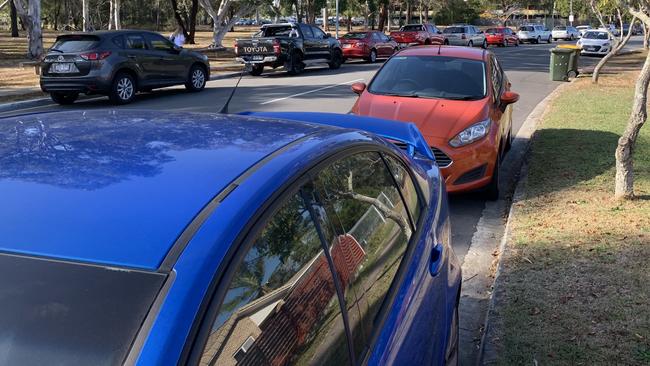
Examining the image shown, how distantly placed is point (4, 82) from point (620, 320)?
730 inches

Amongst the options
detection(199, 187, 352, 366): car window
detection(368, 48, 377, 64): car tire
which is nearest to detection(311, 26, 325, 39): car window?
→ detection(368, 48, 377, 64): car tire

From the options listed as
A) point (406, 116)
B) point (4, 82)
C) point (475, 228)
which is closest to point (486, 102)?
point (406, 116)

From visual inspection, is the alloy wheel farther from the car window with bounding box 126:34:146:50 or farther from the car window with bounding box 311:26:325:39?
the car window with bounding box 311:26:325:39

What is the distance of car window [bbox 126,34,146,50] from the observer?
50.7 feet

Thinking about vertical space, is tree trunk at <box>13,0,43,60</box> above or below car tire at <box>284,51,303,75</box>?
above

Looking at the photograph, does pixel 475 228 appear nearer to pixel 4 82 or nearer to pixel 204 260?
pixel 204 260

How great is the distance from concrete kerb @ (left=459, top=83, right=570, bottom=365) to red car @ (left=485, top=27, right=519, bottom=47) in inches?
1699

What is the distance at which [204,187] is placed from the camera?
173cm

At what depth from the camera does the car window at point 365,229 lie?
2039 mm

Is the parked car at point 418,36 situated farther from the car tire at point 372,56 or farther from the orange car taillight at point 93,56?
the orange car taillight at point 93,56

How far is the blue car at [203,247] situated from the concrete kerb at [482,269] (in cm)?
140

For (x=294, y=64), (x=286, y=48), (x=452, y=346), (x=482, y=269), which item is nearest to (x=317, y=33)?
(x=294, y=64)

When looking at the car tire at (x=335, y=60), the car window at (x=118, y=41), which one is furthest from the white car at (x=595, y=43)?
the car window at (x=118, y=41)

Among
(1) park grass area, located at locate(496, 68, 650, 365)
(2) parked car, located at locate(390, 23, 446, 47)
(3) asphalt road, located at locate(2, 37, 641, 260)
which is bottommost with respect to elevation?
(1) park grass area, located at locate(496, 68, 650, 365)
